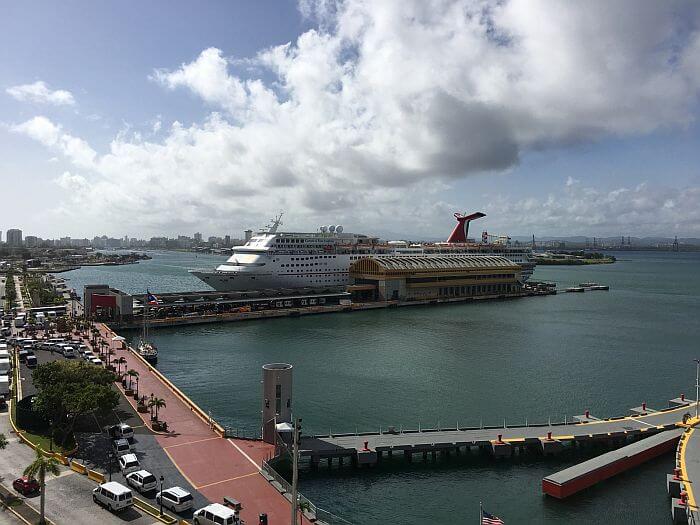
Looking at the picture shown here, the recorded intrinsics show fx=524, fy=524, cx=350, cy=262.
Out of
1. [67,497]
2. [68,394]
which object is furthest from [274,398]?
[68,394]

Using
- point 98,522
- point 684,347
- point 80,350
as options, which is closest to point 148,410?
point 98,522

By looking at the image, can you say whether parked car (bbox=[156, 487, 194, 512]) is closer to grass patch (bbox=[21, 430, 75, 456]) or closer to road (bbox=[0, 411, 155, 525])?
road (bbox=[0, 411, 155, 525])

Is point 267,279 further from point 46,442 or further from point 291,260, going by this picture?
point 46,442

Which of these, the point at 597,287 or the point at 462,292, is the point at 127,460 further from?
the point at 597,287

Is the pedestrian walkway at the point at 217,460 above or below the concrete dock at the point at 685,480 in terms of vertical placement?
above

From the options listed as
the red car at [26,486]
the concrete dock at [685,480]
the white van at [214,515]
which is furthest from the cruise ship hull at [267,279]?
the white van at [214,515]

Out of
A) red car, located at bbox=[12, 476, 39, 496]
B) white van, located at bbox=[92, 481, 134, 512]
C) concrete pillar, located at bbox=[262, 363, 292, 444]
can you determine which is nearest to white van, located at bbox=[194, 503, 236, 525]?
white van, located at bbox=[92, 481, 134, 512]

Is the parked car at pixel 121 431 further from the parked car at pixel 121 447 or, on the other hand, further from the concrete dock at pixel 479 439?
the concrete dock at pixel 479 439
